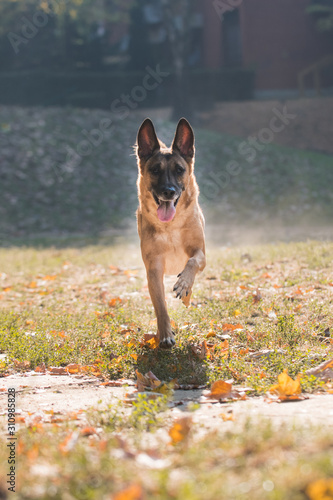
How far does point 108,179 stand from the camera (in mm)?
20953

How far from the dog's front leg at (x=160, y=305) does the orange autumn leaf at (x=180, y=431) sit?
216cm

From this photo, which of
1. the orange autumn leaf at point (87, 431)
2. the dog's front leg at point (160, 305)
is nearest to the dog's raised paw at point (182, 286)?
the dog's front leg at point (160, 305)

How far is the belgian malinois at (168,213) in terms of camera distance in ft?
18.4

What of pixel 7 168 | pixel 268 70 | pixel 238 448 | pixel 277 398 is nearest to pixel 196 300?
pixel 277 398

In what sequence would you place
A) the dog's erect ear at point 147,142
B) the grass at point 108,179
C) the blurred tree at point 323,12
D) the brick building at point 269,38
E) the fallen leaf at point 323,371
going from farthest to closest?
the brick building at point 269,38 → the blurred tree at point 323,12 → the grass at point 108,179 → the dog's erect ear at point 147,142 → the fallen leaf at point 323,371

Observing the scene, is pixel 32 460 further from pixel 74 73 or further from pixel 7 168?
pixel 74 73

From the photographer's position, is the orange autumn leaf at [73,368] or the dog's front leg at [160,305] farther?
the dog's front leg at [160,305]

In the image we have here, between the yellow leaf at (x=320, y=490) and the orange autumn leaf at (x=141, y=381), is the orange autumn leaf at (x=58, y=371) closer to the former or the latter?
the orange autumn leaf at (x=141, y=381)

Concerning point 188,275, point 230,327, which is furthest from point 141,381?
point 230,327

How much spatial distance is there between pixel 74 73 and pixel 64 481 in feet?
88.7

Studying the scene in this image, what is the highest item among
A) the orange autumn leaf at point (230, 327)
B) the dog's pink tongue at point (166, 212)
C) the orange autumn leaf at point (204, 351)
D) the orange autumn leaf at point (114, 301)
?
the dog's pink tongue at point (166, 212)

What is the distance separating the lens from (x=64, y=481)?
2.39 meters

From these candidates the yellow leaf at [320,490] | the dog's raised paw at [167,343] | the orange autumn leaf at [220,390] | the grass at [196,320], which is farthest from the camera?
the dog's raised paw at [167,343]

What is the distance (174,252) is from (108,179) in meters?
15.3
